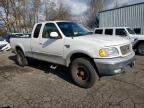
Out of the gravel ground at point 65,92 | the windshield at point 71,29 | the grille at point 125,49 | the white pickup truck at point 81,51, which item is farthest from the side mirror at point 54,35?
the grille at point 125,49

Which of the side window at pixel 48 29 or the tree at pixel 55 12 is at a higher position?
the tree at pixel 55 12

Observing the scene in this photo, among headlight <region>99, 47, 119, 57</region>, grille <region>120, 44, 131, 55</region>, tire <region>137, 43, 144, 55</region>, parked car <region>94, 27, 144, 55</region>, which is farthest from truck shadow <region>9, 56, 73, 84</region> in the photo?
tire <region>137, 43, 144, 55</region>

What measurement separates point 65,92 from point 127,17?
1529 centimetres

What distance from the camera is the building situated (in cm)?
1709

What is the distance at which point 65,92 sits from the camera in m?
4.91

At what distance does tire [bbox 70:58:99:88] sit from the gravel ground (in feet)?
0.65

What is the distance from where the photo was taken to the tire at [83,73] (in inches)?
188

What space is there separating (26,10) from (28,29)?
3836 mm

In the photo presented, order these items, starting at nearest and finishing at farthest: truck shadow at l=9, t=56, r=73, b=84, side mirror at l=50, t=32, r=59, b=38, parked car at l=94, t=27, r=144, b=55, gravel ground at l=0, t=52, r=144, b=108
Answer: gravel ground at l=0, t=52, r=144, b=108, side mirror at l=50, t=32, r=59, b=38, truck shadow at l=9, t=56, r=73, b=84, parked car at l=94, t=27, r=144, b=55

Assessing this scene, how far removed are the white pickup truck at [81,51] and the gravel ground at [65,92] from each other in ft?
1.55

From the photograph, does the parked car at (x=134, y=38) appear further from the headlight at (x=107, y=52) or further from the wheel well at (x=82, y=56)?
the headlight at (x=107, y=52)

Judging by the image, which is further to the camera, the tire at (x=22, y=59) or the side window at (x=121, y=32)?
the side window at (x=121, y=32)

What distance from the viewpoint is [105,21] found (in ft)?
67.7

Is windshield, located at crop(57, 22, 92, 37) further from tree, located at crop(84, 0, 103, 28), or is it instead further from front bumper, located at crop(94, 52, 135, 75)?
tree, located at crop(84, 0, 103, 28)
